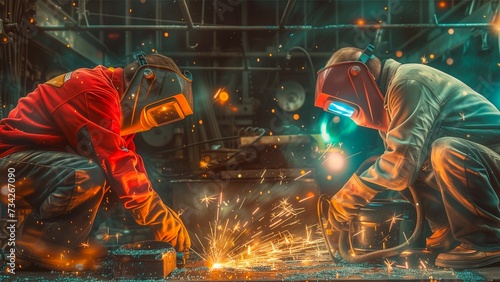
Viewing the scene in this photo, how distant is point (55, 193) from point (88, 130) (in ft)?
1.45

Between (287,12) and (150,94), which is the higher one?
(287,12)

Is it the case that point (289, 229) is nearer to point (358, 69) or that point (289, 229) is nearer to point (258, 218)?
point (258, 218)

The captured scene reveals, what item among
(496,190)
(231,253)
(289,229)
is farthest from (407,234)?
(231,253)

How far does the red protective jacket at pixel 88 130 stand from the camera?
9.70 ft

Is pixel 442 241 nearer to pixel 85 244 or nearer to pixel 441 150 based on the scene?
pixel 441 150

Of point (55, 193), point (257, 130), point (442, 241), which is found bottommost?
point (442, 241)

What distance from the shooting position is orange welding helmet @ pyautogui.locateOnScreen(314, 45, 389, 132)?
319 centimetres

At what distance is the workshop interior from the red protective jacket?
352 mm

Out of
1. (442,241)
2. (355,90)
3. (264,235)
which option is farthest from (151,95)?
(442,241)

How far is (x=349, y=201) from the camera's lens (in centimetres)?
323

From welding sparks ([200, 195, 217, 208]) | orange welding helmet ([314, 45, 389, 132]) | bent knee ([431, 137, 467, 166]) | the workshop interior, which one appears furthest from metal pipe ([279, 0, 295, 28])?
welding sparks ([200, 195, 217, 208])

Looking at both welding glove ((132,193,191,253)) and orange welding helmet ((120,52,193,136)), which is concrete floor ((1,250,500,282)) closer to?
welding glove ((132,193,191,253))

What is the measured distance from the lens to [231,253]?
12.5 ft

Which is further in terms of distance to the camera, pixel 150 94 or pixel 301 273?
pixel 150 94
